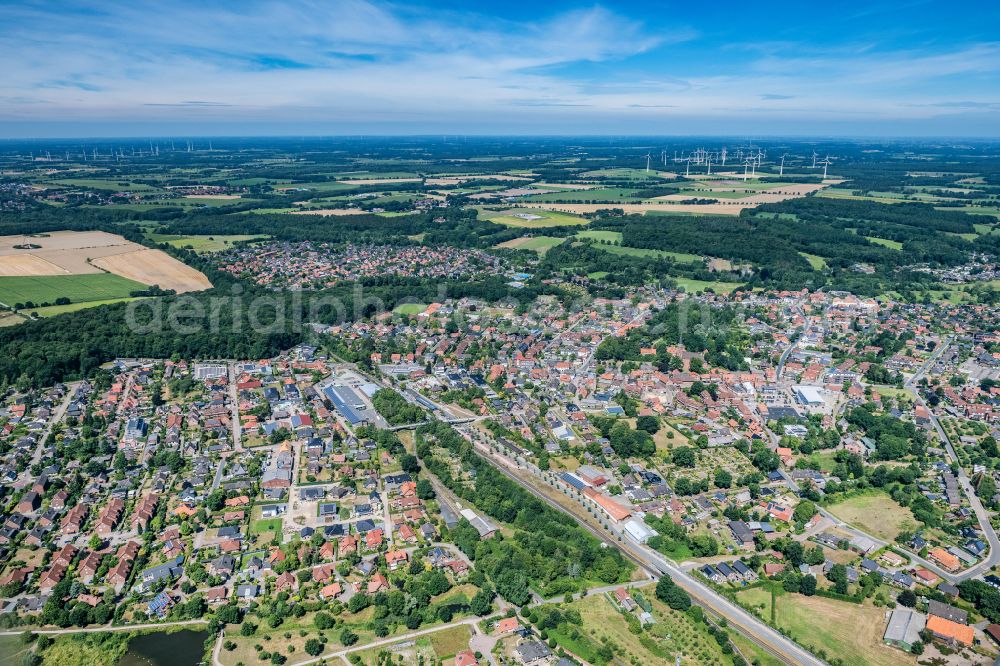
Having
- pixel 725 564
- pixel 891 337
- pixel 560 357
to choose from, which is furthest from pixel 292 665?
pixel 891 337

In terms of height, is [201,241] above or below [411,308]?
above

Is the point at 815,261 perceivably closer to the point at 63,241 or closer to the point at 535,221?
the point at 535,221

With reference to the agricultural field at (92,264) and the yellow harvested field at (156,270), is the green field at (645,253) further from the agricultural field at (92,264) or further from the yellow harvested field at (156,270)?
the agricultural field at (92,264)

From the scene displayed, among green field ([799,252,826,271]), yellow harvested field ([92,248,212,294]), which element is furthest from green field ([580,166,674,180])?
yellow harvested field ([92,248,212,294])

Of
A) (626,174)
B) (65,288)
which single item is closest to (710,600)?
(65,288)

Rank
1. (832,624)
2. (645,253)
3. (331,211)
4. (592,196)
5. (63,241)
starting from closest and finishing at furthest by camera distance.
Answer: (832,624) < (645,253) < (63,241) < (331,211) < (592,196)

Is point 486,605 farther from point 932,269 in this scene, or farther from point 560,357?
point 932,269

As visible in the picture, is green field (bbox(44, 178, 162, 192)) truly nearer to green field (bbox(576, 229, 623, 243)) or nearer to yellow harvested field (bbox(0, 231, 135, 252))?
yellow harvested field (bbox(0, 231, 135, 252))
